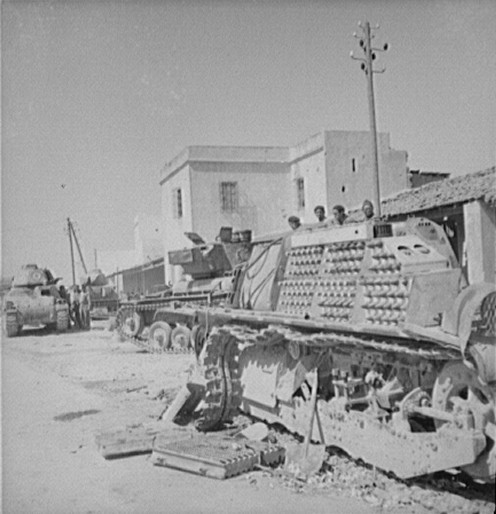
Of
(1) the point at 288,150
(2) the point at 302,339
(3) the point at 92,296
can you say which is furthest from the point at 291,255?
Answer: (3) the point at 92,296

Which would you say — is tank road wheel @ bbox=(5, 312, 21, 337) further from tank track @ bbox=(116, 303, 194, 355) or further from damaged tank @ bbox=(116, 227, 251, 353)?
damaged tank @ bbox=(116, 227, 251, 353)

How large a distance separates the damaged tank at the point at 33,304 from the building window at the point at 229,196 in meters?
8.08

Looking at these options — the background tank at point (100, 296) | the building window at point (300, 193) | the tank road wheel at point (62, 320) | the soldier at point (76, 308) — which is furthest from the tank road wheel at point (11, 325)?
the building window at point (300, 193)

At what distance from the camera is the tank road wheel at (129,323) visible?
19.3 m

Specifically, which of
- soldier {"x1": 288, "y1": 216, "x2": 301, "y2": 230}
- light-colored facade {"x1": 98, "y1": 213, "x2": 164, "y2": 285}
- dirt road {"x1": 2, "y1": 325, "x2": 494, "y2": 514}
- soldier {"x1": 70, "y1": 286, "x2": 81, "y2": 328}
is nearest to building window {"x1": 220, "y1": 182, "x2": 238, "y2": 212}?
soldier {"x1": 70, "y1": 286, "x2": 81, "y2": 328}

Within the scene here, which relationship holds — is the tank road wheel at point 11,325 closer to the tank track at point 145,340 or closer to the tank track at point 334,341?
the tank track at point 145,340

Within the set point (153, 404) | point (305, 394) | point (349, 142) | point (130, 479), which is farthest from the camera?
point (349, 142)

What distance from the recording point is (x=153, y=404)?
1037cm

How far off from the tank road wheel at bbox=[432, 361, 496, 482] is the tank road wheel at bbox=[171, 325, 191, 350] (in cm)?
1126

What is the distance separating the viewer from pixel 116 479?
21.4ft

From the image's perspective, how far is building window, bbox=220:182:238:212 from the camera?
2858cm

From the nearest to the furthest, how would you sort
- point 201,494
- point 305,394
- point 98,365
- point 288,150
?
point 201,494 → point 305,394 → point 98,365 → point 288,150

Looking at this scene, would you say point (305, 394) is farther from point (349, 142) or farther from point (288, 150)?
point (288, 150)

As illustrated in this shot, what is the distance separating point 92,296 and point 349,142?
549 inches
